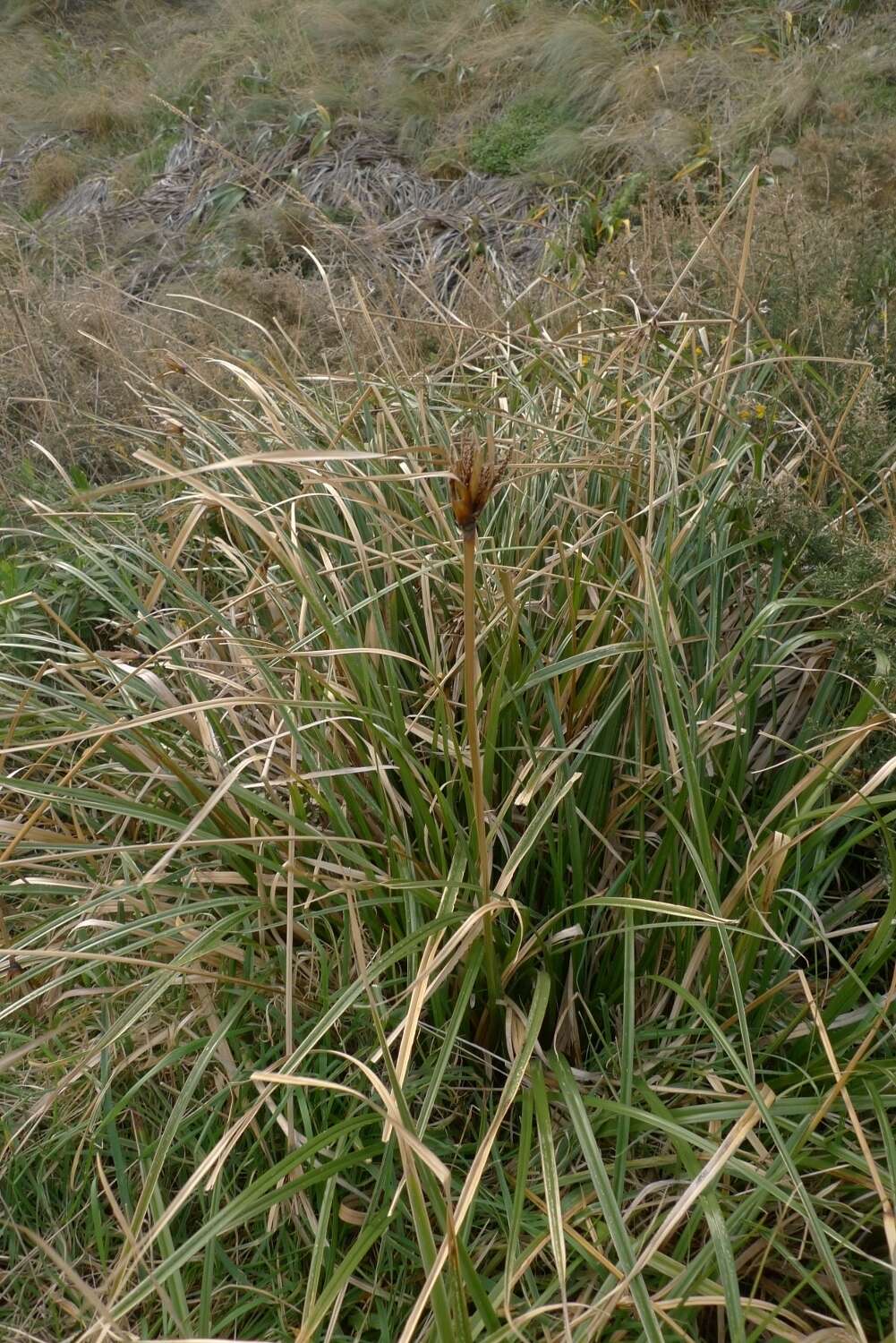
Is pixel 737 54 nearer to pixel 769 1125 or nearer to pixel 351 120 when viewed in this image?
pixel 351 120

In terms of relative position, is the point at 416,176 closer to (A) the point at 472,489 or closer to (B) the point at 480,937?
(B) the point at 480,937

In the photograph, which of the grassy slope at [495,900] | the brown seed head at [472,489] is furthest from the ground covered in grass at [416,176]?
the brown seed head at [472,489]

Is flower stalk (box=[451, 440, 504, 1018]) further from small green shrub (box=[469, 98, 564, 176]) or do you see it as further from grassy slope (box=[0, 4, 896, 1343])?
small green shrub (box=[469, 98, 564, 176])

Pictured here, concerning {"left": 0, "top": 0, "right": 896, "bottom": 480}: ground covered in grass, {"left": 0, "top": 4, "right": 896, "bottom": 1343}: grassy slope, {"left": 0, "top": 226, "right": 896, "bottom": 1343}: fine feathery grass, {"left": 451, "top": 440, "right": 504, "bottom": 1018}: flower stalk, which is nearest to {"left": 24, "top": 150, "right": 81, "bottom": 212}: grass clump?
{"left": 0, "top": 0, "right": 896, "bottom": 480}: ground covered in grass

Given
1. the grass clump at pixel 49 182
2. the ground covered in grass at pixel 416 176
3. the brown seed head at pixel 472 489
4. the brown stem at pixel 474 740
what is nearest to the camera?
the brown seed head at pixel 472 489

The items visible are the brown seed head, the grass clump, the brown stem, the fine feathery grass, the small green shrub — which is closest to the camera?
the brown seed head

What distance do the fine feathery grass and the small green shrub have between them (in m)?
4.28

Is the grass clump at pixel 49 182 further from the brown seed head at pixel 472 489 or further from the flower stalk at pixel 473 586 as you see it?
the brown seed head at pixel 472 489

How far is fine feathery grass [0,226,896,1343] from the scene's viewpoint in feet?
4.13

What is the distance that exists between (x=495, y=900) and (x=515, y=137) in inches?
220

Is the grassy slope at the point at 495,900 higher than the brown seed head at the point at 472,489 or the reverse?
the reverse

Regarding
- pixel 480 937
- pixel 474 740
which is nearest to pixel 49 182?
pixel 480 937

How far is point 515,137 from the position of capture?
5.93 m

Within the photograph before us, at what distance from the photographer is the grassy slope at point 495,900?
4.17 ft
